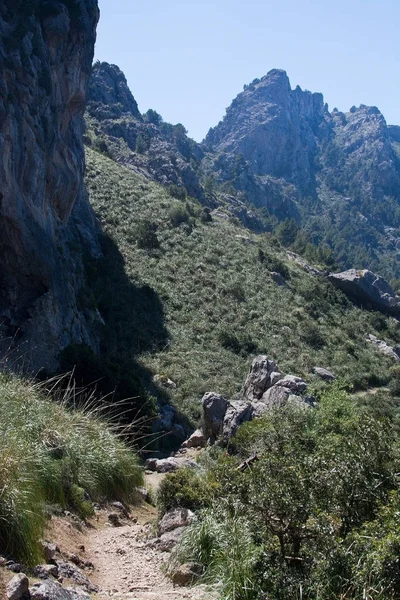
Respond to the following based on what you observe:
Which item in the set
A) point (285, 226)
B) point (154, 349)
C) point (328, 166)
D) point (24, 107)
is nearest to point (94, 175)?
point (154, 349)

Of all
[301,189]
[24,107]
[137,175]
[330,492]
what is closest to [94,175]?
[137,175]

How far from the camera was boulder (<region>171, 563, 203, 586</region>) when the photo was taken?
6219 millimetres

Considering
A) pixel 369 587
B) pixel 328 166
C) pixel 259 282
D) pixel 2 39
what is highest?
pixel 328 166

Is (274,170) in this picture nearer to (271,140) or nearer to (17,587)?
(271,140)

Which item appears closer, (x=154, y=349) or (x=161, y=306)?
(x=154, y=349)

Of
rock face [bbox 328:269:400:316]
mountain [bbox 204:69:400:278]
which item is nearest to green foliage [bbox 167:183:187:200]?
rock face [bbox 328:269:400:316]

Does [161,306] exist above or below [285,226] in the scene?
below

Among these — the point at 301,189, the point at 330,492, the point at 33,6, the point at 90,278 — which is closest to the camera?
the point at 330,492

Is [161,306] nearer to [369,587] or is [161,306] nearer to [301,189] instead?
[369,587]

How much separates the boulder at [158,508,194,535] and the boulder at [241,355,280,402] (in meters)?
16.1

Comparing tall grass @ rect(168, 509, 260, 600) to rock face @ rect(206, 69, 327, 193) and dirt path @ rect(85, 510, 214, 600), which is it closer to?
dirt path @ rect(85, 510, 214, 600)

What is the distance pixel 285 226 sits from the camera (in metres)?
94.9

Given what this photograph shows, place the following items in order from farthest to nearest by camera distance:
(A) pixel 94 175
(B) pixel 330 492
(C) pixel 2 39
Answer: (A) pixel 94 175
(C) pixel 2 39
(B) pixel 330 492

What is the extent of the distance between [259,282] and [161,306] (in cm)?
1055
